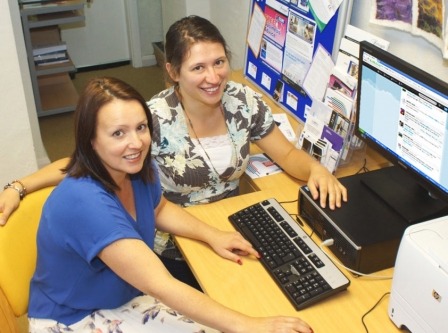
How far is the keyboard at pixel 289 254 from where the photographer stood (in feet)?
3.90

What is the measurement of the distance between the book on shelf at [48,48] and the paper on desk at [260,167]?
7.28 ft

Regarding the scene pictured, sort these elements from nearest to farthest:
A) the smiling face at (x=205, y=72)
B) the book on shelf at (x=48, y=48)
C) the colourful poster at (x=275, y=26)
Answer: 1. the smiling face at (x=205, y=72)
2. the colourful poster at (x=275, y=26)
3. the book on shelf at (x=48, y=48)

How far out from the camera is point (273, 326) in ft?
3.57

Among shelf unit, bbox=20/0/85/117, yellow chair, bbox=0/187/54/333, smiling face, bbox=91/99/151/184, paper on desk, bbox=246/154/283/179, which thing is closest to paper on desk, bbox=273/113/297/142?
paper on desk, bbox=246/154/283/179

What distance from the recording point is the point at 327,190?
140cm

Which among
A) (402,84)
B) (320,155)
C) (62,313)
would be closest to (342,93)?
(320,155)

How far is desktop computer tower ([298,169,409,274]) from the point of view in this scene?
1232 millimetres

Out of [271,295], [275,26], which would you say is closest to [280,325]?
[271,295]

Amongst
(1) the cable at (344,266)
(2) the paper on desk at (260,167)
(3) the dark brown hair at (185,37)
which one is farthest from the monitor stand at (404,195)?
(3) the dark brown hair at (185,37)

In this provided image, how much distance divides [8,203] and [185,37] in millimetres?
688

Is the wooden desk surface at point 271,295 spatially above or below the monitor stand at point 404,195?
below

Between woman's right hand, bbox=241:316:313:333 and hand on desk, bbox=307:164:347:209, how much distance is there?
360 mm

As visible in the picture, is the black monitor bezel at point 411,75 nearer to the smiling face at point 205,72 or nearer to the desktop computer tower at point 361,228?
the desktop computer tower at point 361,228

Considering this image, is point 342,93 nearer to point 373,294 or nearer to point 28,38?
point 373,294
